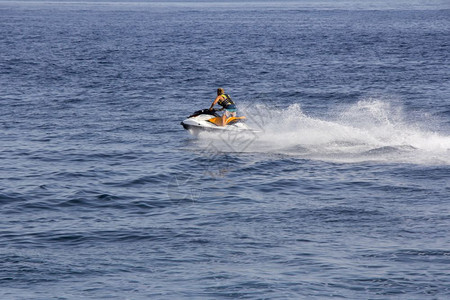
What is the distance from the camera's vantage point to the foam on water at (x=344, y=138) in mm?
26297

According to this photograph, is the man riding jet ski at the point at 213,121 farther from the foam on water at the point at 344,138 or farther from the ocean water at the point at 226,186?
the ocean water at the point at 226,186

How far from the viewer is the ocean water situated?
15.3 m

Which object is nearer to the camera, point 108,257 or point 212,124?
point 108,257

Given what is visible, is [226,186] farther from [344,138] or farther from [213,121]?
[344,138]

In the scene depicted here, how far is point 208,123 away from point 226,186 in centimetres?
727

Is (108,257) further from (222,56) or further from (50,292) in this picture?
(222,56)

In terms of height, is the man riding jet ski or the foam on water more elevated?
the man riding jet ski

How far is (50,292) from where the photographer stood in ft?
47.7

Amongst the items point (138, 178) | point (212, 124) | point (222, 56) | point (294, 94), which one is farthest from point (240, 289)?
point (222, 56)

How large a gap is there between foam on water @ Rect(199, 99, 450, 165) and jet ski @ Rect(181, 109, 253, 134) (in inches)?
12.6

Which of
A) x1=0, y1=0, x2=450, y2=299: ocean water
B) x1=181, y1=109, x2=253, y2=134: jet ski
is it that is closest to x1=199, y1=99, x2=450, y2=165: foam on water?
x1=0, y1=0, x2=450, y2=299: ocean water

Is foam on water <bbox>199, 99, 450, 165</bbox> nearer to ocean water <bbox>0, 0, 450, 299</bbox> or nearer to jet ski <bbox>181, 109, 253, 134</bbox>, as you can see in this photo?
ocean water <bbox>0, 0, 450, 299</bbox>

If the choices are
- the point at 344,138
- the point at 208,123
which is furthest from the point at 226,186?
the point at 344,138

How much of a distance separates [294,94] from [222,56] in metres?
22.1
